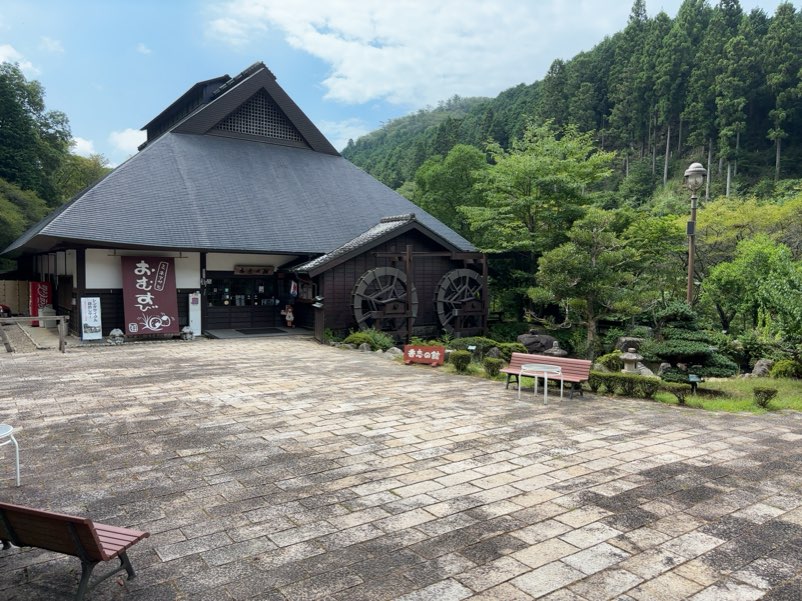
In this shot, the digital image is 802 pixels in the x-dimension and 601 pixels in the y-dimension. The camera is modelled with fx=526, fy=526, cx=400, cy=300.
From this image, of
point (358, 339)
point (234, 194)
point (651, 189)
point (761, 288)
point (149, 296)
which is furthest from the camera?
point (651, 189)

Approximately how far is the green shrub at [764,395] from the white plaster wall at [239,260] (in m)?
13.8

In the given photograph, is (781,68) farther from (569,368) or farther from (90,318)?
(90,318)

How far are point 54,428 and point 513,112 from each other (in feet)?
172

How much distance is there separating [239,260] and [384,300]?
504 centimetres

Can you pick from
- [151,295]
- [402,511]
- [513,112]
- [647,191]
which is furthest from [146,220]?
[513,112]

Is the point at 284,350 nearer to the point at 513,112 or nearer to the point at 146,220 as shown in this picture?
the point at 146,220

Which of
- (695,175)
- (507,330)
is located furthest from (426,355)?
(507,330)

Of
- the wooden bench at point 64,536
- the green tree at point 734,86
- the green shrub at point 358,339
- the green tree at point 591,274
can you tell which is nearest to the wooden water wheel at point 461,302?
the green tree at point 591,274

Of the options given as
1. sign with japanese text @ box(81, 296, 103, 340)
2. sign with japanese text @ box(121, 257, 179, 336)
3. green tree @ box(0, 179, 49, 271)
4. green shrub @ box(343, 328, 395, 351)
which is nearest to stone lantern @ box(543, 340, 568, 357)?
green shrub @ box(343, 328, 395, 351)

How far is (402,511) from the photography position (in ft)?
13.1

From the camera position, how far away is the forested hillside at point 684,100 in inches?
1374

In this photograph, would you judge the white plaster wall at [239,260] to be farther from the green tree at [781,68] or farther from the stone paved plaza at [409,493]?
the green tree at [781,68]

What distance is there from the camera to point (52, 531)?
8.66ft

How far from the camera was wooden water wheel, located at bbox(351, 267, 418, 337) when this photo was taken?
15.7 meters
